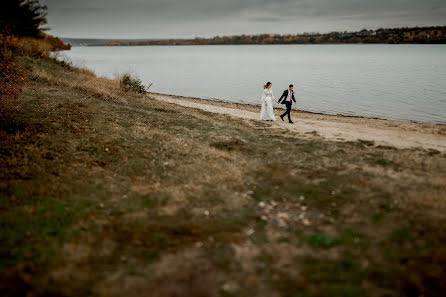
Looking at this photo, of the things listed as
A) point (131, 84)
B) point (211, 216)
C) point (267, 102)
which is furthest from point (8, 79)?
point (211, 216)

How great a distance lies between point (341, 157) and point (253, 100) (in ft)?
→ 78.8

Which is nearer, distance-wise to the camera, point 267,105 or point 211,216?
point 211,216

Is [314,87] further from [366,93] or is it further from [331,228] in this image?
[331,228]

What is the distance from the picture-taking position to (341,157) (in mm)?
11539

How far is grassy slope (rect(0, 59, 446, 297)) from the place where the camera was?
5203 mm

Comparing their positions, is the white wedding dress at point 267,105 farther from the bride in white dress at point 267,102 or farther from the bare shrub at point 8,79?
the bare shrub at point 8,79

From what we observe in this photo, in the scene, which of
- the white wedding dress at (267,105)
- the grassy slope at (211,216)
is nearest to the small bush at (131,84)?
the white wedding dress at (267,105)

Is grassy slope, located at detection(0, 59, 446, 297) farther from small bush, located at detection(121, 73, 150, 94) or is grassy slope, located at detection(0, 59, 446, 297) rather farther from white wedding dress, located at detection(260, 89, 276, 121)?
small bush, located at detection(121, 73, 150, 94)

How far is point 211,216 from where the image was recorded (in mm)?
7410

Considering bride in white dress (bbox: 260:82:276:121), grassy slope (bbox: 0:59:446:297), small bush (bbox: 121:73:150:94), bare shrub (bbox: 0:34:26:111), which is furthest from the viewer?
small bush (bbox: 121:73:150:94)

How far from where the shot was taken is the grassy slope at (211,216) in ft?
17.1

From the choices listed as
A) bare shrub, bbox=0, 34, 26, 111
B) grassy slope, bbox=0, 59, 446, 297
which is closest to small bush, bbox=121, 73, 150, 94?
bare shrub, bbox=0, 34, 26, 111

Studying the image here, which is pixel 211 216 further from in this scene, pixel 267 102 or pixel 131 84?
pixel 131 84

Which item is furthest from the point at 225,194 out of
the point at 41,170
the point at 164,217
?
the point at 41,170
